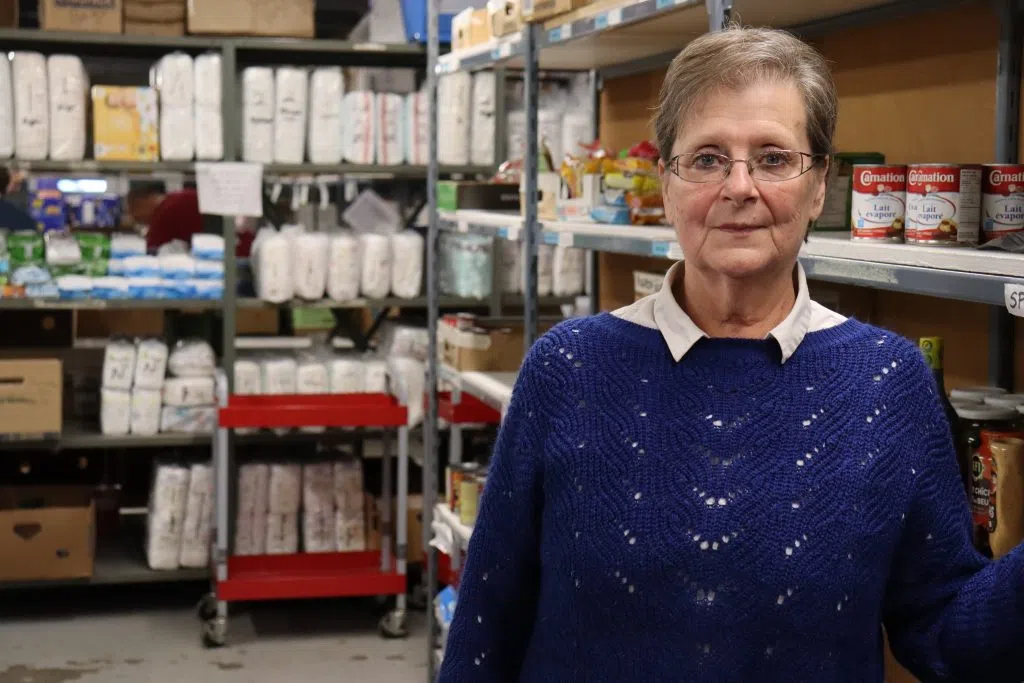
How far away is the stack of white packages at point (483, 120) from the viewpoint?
5.68m

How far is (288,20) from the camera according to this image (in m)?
5.59

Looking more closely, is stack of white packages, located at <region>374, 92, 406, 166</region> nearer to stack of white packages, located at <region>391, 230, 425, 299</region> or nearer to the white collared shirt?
stack of white packages, located at <region>391, 230, 425, 299</region>

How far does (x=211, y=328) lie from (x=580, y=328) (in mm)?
4617

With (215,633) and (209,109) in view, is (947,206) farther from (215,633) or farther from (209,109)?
(209,109)

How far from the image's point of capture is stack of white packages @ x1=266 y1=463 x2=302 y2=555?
550 centimetres

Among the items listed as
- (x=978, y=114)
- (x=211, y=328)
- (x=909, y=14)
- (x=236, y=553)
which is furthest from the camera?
(x=211, y=328)

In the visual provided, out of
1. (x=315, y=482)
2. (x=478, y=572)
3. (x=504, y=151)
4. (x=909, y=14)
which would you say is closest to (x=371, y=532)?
(x=315, y=482)

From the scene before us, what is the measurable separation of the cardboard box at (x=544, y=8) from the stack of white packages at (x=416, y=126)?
6.78 ft

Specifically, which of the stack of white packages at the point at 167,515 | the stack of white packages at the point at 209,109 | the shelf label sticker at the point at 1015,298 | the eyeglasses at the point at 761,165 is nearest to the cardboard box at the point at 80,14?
the stack of white packages at the point at 209,109

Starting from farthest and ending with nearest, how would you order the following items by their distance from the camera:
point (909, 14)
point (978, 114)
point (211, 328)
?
point (211, 328) → point (909, 14) → point (978, 114)

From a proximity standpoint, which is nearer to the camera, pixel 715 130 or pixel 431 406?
pixel 715 130

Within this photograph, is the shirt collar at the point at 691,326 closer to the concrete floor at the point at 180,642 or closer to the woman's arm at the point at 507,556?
the woman's arm at the point at 507,556

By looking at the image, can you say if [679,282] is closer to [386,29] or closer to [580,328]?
[580,328]

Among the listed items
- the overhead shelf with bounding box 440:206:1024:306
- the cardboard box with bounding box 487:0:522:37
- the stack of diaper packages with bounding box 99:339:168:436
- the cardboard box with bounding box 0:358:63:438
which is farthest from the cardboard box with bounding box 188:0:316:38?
the overhead shelf with bounding box 440:206:1024:306
